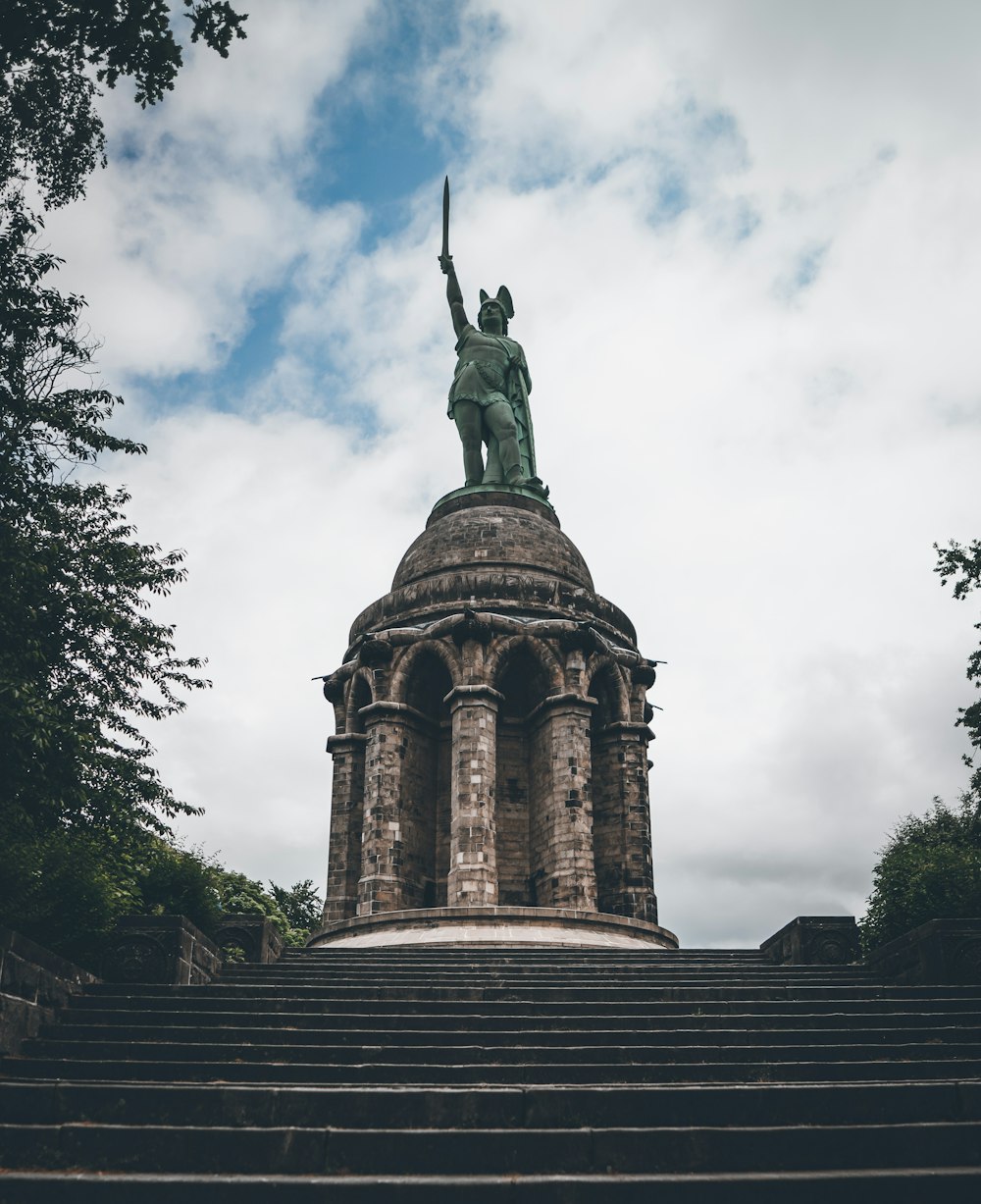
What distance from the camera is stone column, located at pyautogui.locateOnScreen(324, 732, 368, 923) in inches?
973

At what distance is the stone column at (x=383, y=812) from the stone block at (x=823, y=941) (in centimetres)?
1016

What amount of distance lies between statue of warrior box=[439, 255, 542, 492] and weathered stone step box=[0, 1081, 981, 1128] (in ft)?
74.3

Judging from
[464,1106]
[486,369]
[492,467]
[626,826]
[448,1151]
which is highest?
[486,369]

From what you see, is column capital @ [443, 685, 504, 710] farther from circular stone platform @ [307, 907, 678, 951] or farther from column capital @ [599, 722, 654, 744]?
circular stone platform @ [307, 907, 678, 951]

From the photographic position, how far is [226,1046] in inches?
350

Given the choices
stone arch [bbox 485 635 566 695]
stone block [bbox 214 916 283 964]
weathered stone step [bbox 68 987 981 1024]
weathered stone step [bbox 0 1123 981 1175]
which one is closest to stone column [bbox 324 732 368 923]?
stone arch [bbox 485 635 566 695]

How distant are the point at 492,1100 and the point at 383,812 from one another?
52.7 feet

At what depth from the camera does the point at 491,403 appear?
96.2 feet

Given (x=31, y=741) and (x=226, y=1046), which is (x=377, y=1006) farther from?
(x=31, y=741)

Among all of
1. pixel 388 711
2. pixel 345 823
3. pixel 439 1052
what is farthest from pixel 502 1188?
pixel 345 823

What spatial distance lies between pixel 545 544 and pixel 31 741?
17.9 metres

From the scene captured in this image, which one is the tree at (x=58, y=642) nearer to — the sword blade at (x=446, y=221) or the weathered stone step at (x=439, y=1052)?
the weathered stone step at (x=439, y=1052)

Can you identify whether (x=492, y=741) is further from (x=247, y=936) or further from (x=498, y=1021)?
(x=498, y=1021)

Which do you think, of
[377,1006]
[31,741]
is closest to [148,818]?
[31,741]
